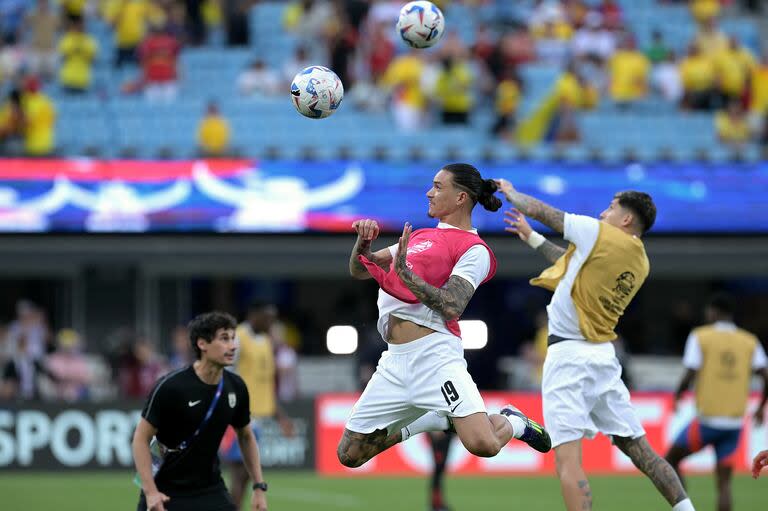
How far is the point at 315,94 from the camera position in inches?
374

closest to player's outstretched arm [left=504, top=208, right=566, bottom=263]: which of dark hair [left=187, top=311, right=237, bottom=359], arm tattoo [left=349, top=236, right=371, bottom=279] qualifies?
arm tattoo [left=349, top=236, right=371, bottom=279]

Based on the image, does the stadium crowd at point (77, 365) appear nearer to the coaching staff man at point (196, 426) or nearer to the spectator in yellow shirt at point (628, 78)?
the spectator in yellow shirt at point (628, 78)

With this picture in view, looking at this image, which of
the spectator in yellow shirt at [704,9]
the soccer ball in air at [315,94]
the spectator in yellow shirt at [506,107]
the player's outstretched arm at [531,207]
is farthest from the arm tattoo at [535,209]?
the spectator in yellow shirt at [704,9]

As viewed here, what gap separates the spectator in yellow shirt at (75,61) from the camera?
74.6 ft

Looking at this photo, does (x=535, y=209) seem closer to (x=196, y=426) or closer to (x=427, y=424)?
(x=427, y=424)

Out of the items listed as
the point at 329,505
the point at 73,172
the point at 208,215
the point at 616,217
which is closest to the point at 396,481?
the point at 329,505

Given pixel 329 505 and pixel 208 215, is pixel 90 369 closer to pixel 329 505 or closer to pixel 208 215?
pixel 208 215

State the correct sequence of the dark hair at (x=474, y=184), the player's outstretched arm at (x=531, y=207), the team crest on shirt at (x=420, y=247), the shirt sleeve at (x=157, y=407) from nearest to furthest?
the shirt sleeve at (x=157, y=407)
the team crest on shirt at (x=420, y=247)
the dark hair at (x=474, y=184)
the player's outstretched arm at (x=531, y=207)

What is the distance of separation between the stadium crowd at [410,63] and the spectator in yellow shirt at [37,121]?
2 centimetres

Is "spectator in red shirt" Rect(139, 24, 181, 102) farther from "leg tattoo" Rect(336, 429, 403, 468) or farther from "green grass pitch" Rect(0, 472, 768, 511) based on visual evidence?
"leg tattoo" Rect(336, 429, 403, 468)

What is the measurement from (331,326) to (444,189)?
48.1 ft

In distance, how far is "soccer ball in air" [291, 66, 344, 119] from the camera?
31.1ft

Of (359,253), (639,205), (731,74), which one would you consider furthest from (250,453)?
(731,74)

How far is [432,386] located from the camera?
330 inches
